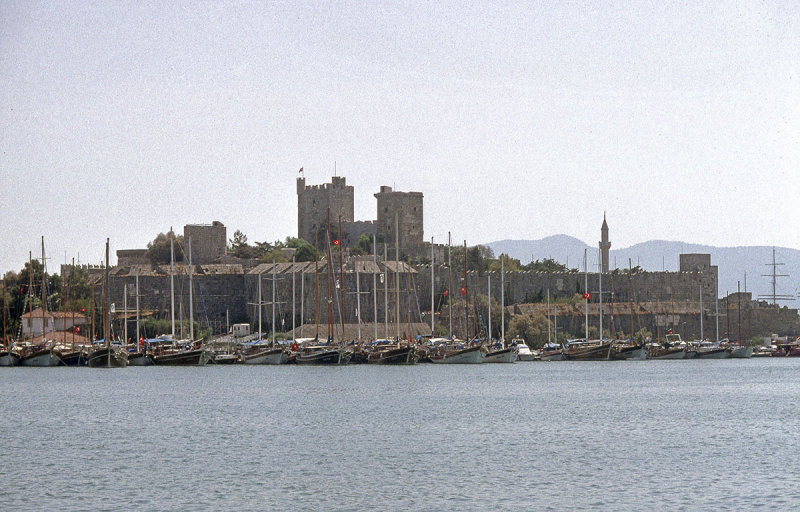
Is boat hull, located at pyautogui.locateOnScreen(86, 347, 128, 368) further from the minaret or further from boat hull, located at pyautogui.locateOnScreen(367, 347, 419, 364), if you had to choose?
the minaret

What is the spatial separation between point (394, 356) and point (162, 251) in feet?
165

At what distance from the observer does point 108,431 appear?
40.4m

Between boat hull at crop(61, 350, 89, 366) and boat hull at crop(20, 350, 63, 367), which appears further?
boat hull at crop(20, 350, 63, 367)

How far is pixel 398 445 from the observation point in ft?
120

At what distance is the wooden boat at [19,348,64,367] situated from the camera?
77.3 metres

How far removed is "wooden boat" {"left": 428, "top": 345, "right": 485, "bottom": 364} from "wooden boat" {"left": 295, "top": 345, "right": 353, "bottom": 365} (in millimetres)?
5596

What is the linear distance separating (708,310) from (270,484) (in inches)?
3356

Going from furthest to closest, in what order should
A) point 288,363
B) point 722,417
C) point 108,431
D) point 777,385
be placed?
point 288,363 → point 777,385 → point 722,417 → point 108,431

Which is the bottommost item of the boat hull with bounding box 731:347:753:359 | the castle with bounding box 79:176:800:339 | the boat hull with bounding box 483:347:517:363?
the boat hull with bounding box 731:347:753:359

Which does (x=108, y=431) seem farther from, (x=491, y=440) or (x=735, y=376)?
(x=735, y=376)

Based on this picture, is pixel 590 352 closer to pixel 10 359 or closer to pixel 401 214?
pixel 10 359

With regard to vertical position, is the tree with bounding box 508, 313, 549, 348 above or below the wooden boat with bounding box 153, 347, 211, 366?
above

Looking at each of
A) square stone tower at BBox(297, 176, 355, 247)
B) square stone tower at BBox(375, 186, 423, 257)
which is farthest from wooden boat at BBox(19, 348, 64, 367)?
square stone tower at BBox(297, 176, 355, 247)

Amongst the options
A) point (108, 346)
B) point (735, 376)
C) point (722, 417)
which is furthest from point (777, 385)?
point (108, 346)
